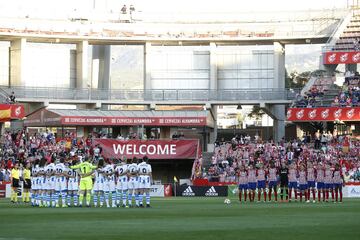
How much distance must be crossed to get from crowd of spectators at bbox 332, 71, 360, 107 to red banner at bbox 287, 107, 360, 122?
0.72 metres

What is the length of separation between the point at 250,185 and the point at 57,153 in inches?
1058

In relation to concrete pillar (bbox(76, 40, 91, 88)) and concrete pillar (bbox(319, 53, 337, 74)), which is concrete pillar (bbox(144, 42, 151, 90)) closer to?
concrete pillar (bbox(76, 40, 91, 88))

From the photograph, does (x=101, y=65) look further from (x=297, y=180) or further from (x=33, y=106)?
(x=297, y=180)

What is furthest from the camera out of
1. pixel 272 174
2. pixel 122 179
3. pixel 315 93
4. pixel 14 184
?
pixel 315 93

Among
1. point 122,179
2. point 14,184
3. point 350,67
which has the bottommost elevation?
point 14,184

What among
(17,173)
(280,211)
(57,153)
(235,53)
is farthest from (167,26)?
(280,211)

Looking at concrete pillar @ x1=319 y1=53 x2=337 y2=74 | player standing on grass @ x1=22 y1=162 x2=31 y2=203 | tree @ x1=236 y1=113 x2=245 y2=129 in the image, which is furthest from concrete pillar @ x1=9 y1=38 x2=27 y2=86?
player standing on grass @ x1=22 y1=162 x2=31 y2=203

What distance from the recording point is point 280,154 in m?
67.1

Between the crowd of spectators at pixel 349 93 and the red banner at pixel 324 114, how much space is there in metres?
0.72

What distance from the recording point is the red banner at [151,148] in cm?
6825

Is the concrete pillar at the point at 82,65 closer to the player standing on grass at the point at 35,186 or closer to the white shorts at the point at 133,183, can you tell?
the player standing on grass at the point at 35,186

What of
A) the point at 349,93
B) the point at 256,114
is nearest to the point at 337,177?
the point at 349,93

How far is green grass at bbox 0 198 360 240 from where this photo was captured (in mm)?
21611

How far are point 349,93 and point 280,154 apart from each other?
389 inches
